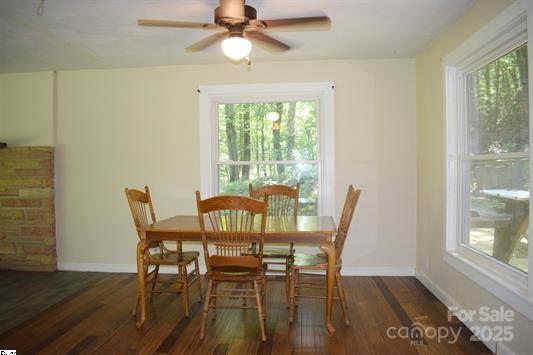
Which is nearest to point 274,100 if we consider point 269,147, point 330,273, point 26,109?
point 269,147

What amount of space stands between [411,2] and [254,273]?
223cm

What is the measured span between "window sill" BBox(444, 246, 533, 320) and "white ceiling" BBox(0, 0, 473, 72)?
6.14 feet

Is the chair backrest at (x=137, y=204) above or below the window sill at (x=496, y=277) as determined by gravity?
above

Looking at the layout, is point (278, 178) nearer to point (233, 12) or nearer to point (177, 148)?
point (177, 148)

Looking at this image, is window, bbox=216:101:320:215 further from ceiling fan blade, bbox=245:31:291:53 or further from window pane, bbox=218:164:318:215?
ceiling fan blade, bbox=245:31:291:53

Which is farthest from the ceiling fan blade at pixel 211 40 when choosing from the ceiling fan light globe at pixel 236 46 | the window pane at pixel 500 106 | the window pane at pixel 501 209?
the window pane at pixel 501 209

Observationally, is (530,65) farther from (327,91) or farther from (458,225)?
(327,91)

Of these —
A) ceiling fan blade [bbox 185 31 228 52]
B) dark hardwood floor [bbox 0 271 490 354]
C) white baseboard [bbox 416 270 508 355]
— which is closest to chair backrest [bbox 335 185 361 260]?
dark hardwood floor [bbox 0 271 490 354]

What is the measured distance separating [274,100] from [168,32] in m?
1.40

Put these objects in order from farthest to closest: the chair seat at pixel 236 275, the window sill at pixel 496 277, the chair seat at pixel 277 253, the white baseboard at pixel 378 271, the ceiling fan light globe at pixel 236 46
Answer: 1. the white baseboard at pixel 378 271
2. the chair seat at pixel 277 253
3. the chair seat at pixel 236 275
4. the ceiling fan light globe at pixel 236 46
5. the window sill at pixel 496 277

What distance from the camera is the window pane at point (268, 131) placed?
13.1 feet

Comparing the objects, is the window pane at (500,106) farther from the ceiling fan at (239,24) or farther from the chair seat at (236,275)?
the chair seat at (236,275)

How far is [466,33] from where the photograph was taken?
2.68 meters

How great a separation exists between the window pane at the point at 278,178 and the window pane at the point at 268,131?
10 cm
